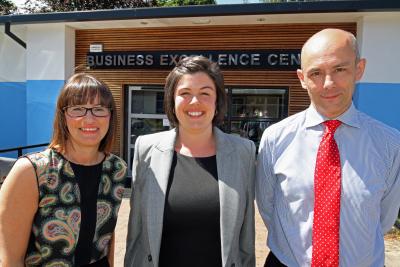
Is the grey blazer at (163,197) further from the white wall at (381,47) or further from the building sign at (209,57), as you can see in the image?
the building sign at (209,57)

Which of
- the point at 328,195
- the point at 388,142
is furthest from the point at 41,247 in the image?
the point at 388,142

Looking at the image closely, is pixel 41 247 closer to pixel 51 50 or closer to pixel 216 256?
pixel 216 256

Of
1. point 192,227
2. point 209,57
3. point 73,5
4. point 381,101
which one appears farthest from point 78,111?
point 73,5

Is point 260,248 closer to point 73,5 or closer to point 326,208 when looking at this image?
point 326,208

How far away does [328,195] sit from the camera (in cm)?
183

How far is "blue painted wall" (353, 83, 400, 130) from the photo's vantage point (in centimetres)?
665

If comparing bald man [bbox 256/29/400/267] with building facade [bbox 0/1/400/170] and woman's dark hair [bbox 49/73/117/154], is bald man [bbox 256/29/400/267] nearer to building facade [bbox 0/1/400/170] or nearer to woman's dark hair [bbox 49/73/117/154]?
woman's dark hair [bbox 49/73/117/154]

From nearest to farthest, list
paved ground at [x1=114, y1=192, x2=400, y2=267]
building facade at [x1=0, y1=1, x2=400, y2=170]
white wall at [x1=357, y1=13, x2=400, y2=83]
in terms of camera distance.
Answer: paved ground at [x1=114, y1=192, x2=400, y2=267] → white wall at [x1=357, y1=13, x2=400, y2=83] → building facade at [x1=0, y1=1, x2=400, y2=170]

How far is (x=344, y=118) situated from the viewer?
1.92m

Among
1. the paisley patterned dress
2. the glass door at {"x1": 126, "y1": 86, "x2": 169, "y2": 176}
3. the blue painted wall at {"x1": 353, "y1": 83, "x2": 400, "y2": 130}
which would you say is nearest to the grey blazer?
the paisley patterned dress

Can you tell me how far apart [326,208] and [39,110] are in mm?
8111

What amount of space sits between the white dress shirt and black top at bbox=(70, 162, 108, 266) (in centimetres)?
99

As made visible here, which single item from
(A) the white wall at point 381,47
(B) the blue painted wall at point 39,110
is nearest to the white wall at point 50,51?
(B) the blue painted wall at point 39,110

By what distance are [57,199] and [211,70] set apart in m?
1.08
